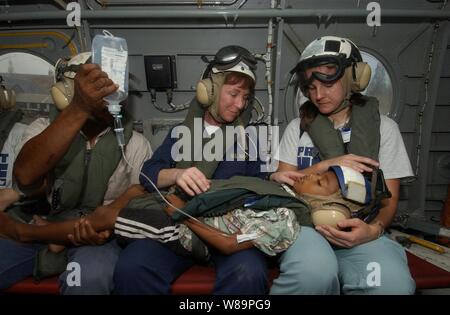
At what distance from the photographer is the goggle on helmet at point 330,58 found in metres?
1.72

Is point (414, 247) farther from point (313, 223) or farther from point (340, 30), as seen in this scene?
point (340, 30)

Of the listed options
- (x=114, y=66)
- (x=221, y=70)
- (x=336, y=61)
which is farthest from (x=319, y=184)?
(x=114, y=66)

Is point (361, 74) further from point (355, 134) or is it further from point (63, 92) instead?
point (63, 92)

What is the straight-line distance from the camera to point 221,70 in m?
1.83

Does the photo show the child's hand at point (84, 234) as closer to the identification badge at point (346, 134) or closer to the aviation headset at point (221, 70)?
the aviation headset at point (221, 70)

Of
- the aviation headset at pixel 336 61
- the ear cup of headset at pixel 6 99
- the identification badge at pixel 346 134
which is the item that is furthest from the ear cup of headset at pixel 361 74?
the ear cup of headset at pixel 6 99

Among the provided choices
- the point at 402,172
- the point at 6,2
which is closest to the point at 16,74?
the point at 6,2

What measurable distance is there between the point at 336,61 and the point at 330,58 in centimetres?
4

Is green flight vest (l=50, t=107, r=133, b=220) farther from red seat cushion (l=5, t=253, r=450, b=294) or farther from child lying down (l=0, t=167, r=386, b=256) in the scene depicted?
red seat cushion (l=5, t=253, r=450, b=294)

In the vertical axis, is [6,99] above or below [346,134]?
above

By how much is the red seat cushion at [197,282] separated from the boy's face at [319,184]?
1.61ft

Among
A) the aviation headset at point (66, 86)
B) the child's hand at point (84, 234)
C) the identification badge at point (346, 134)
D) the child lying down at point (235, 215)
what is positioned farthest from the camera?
the identification badge at point (346, 134)

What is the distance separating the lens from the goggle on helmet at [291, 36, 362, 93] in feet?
5.65

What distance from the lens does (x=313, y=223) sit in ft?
4.93
